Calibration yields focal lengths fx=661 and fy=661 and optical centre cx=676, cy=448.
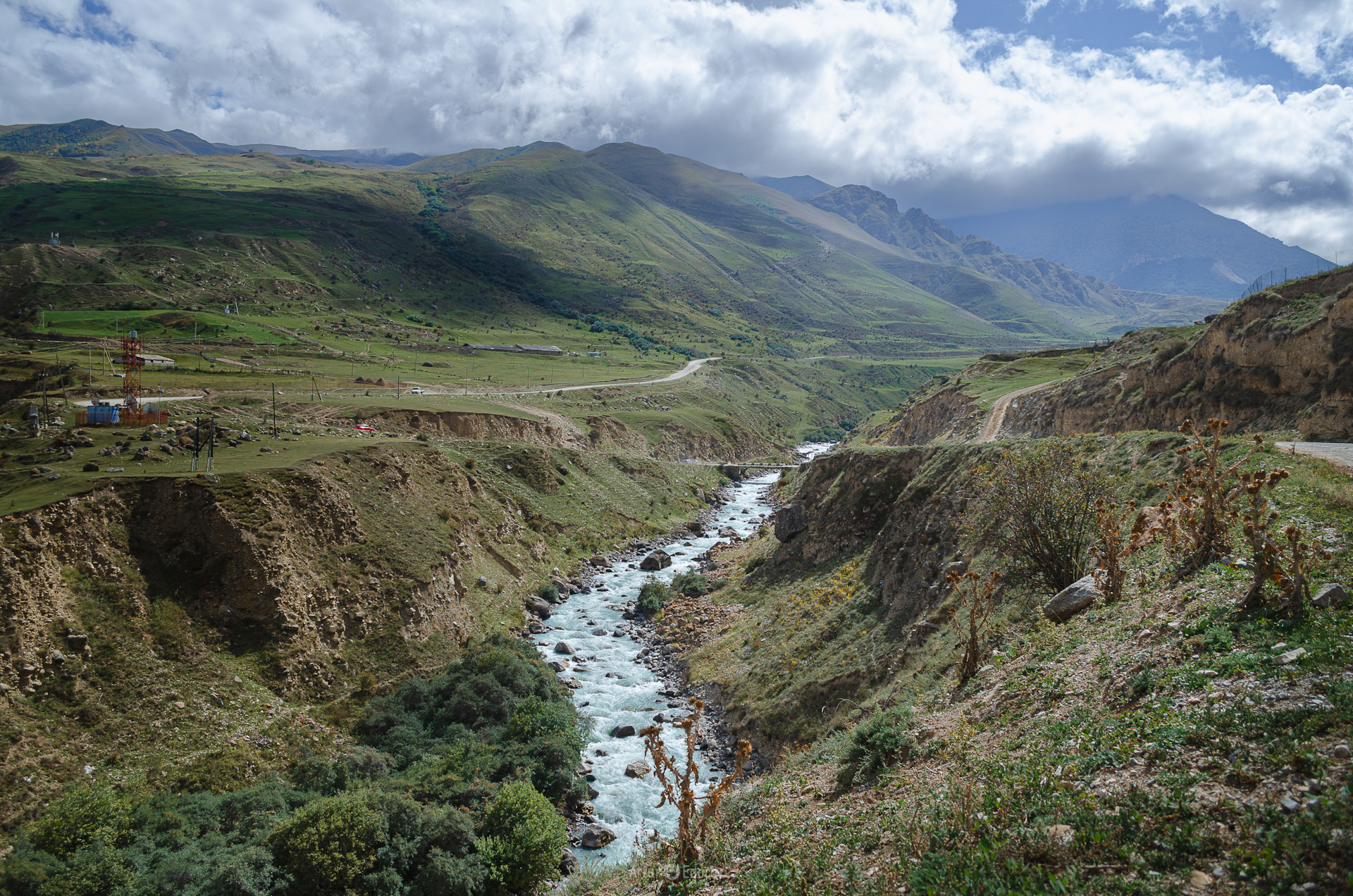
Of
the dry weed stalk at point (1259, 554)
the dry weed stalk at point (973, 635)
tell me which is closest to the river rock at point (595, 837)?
the dry weed stalk at point (973, 635)

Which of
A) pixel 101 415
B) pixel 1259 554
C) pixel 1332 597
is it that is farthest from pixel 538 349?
pixel 1332 597

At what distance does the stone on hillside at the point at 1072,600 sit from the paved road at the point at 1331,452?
637 cm

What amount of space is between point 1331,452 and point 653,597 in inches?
1423

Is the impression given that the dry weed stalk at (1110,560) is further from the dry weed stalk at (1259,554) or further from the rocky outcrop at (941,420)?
the rocky outcrop at (941,420)

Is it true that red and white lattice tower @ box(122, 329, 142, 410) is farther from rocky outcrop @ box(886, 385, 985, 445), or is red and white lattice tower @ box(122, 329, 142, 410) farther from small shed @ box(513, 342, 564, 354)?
small shed @ box(513, 342, 564, 354)

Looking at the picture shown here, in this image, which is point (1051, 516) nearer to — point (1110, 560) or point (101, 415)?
point (1110, 560)

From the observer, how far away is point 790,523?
46156 millimetres

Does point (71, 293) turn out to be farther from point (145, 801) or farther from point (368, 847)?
point (368, 847)

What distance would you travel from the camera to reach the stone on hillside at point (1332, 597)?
10.2 meters

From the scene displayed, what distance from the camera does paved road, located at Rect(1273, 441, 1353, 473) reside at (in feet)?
55.7

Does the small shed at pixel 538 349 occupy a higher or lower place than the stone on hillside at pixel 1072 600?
higher

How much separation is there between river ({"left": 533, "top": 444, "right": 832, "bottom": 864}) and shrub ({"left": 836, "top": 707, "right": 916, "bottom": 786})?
6.09 m

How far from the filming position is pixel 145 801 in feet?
72.5

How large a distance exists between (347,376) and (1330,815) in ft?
317
